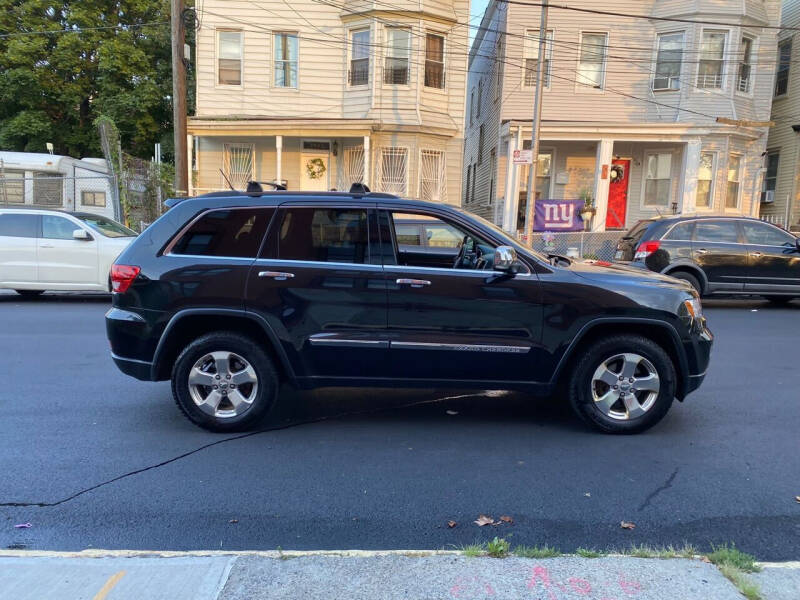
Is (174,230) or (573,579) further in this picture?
(174,230)

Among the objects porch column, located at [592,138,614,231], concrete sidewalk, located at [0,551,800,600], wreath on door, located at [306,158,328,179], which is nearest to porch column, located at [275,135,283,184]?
wreath on door, located at [306,158,328,179]

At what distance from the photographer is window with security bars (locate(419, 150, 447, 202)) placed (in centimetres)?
Answer: 1811

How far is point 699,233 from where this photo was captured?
1091 centimetres

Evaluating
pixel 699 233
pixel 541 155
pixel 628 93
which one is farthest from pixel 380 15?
pixel 699 233

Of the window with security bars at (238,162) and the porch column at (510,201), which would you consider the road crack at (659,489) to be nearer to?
the porch column at (510,201)

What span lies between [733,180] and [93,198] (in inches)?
855

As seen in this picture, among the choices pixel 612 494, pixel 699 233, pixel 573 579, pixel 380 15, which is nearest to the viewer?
pixel 573 579

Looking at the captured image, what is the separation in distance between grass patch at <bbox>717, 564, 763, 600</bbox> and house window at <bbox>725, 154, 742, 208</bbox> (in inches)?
733

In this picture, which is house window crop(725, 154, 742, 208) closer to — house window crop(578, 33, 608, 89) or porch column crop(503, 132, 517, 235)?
house window crop(578, 33, 608, 89)

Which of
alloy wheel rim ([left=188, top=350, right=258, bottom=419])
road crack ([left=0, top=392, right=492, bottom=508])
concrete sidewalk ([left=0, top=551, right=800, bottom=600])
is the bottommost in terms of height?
road crack ([left=0, top=392, right=492, bottom=508])

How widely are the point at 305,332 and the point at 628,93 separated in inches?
685

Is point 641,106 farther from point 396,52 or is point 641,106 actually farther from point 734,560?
point 734,560

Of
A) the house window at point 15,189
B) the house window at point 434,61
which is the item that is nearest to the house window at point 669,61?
the house window at point 434,61

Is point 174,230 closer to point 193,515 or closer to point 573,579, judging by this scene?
point 193,515
